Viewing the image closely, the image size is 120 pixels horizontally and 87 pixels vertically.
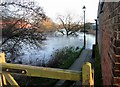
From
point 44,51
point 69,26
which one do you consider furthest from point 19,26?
point 69,26

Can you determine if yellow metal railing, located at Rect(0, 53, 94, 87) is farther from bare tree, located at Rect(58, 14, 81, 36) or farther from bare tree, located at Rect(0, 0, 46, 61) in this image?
bare tree, located at Rect(58, 14, 81, 36)

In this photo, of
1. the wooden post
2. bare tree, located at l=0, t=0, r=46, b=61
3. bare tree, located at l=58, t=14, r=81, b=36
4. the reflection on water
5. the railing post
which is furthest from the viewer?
bare tree, located at l=58, t=14, r=81, b=36

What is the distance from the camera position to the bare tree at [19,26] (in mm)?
14648

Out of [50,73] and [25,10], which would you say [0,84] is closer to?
[50,73]

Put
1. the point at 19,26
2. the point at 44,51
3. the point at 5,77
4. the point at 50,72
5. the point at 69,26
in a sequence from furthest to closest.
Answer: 1. the point at 69,26
2. the point at 44,51
3. the point at 19,26
4. the point at 5,77
5. the point at 50,72

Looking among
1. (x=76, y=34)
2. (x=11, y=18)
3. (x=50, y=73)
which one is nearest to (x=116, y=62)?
(x=50, y=73)

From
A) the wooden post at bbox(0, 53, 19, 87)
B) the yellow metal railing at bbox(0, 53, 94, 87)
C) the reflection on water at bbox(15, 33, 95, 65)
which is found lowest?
the reflection on water at bbox(15, 33, 95, 65)

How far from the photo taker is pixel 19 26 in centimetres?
1530

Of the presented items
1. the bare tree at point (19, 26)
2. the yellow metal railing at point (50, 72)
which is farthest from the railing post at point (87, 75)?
the bare tree at point (19, 26)

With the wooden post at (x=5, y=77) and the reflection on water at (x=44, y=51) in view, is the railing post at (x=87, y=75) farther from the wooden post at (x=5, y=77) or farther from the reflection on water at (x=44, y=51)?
the reflection on water at (x=44, y=51)

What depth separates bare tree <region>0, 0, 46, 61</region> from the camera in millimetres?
14648

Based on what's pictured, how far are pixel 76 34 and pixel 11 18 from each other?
3770 cm

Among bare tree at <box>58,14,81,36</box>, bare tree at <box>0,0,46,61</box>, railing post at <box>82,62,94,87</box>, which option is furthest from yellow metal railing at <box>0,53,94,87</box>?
bare tree at <box>58,14,81,36</box>

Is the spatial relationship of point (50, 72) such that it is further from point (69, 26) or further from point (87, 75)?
point (69, 26)
